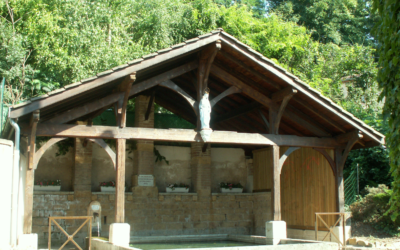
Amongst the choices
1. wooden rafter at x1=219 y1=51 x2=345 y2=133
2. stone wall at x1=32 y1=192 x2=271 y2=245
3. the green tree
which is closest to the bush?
wooden rafter at x1=219 y1=51 x2=345 y2=133

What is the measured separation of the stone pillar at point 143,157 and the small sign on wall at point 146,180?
0.18 ft

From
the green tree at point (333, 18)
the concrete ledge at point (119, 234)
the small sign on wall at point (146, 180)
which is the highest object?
the green tree at point (333, 18)

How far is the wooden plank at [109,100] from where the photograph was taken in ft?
28.1

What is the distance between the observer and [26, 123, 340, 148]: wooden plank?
8484 millimetres

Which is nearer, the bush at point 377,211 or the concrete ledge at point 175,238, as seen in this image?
the bush at point 377,211

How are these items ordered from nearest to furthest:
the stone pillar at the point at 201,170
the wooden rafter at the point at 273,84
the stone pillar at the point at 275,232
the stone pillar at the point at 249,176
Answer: the stone pillar at the point at 275,232 → the wooden rafter at the point at 273,84 → the stone pillar at the point at 201,170 → the stone pillar at the point at 249,176

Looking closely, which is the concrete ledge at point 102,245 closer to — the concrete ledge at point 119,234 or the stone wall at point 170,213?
the concrete ledge at point 119,234

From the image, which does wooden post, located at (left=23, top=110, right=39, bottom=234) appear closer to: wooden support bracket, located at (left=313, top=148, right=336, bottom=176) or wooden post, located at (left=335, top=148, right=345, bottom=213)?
wooden support bracket, located at (left=313, top=148, right=336, bottom=176)

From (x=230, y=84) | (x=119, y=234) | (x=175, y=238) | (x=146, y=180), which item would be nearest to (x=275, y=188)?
(x=230, y=84)

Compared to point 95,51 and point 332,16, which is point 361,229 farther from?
point 332,16

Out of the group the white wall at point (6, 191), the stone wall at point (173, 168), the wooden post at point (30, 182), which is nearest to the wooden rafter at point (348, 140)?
the stone wall at point (173, 168)

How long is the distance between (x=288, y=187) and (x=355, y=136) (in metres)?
3.13

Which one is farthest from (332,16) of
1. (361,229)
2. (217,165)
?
(361,229)

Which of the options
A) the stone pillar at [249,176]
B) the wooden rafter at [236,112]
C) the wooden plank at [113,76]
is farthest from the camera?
the stone pillar at [249,176]
